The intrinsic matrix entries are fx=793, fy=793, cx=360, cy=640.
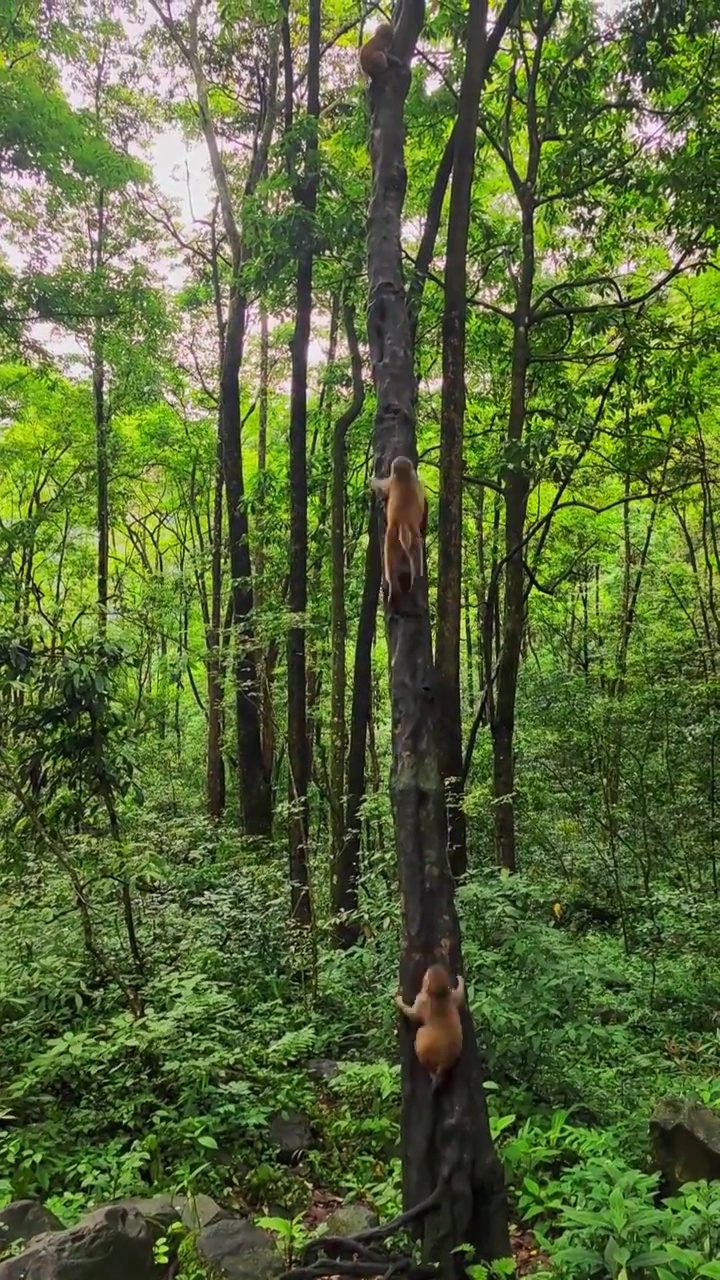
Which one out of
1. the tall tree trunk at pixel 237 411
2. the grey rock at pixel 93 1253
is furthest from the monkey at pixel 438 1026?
the tall tree trunk at pixel 237 411

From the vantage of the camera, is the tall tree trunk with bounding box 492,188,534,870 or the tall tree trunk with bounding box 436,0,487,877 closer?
the tall tree trunk with bounding box 436,0,487,877

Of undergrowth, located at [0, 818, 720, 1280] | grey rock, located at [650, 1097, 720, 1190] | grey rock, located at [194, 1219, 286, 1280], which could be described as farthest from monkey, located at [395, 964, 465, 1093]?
grey rock, located at [650, 1097, 720, 1190]

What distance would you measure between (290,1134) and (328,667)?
657cm

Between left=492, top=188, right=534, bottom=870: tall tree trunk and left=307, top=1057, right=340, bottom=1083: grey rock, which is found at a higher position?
left=492, top=188, right=534, bottom=870: tall tree trunk

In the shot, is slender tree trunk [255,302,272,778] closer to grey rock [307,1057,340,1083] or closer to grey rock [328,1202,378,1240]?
grey rock [307,1057,340,1083]

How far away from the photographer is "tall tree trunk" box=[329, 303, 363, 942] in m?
7.29

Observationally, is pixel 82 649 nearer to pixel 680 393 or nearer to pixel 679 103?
pixel 680 393

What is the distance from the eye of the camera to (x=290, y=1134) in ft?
13.7

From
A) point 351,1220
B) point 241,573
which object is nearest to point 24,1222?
point 351,1220

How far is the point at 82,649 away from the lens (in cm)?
463

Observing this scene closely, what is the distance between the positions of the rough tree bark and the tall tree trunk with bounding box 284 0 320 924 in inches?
124

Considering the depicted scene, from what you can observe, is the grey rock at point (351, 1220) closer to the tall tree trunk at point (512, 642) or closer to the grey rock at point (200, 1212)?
the grey rock at point (200, 1212)

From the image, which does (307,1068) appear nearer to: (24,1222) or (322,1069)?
(322,1069)

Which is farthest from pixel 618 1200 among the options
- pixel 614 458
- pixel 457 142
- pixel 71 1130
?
pixel 614 458
